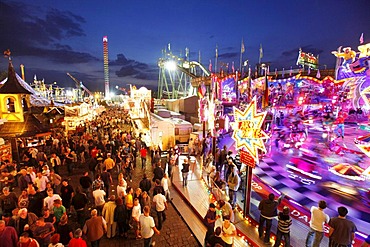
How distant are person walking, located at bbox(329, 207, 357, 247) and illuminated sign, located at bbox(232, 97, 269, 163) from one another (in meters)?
2.39

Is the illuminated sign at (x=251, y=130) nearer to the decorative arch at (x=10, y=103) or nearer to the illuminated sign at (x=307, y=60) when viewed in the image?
the decorative arch at (x=10, y=103)

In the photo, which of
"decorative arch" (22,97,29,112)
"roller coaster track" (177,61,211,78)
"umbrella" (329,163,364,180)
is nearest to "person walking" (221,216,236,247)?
"umbrella" (329,163,364,180)

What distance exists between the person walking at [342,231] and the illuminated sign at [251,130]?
7.84 ft

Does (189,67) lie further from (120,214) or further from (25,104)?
(120,214)

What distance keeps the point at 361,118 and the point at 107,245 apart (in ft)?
110

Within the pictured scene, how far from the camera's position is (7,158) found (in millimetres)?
12359

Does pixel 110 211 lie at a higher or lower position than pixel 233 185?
lower

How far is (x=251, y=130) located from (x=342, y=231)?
11.1 feet

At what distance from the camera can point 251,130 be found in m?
6.79

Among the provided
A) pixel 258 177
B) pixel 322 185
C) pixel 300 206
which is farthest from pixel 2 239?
pixel 322 185

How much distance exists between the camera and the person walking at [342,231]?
4512 mm

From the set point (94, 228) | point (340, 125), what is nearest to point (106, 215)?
point (94, 228)

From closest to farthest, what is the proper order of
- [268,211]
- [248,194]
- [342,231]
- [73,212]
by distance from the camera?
1. [342,231]
2. [268,211]
3. [248,194]
4. [73,212]

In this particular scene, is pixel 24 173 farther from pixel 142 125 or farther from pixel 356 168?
pixel 356 168
